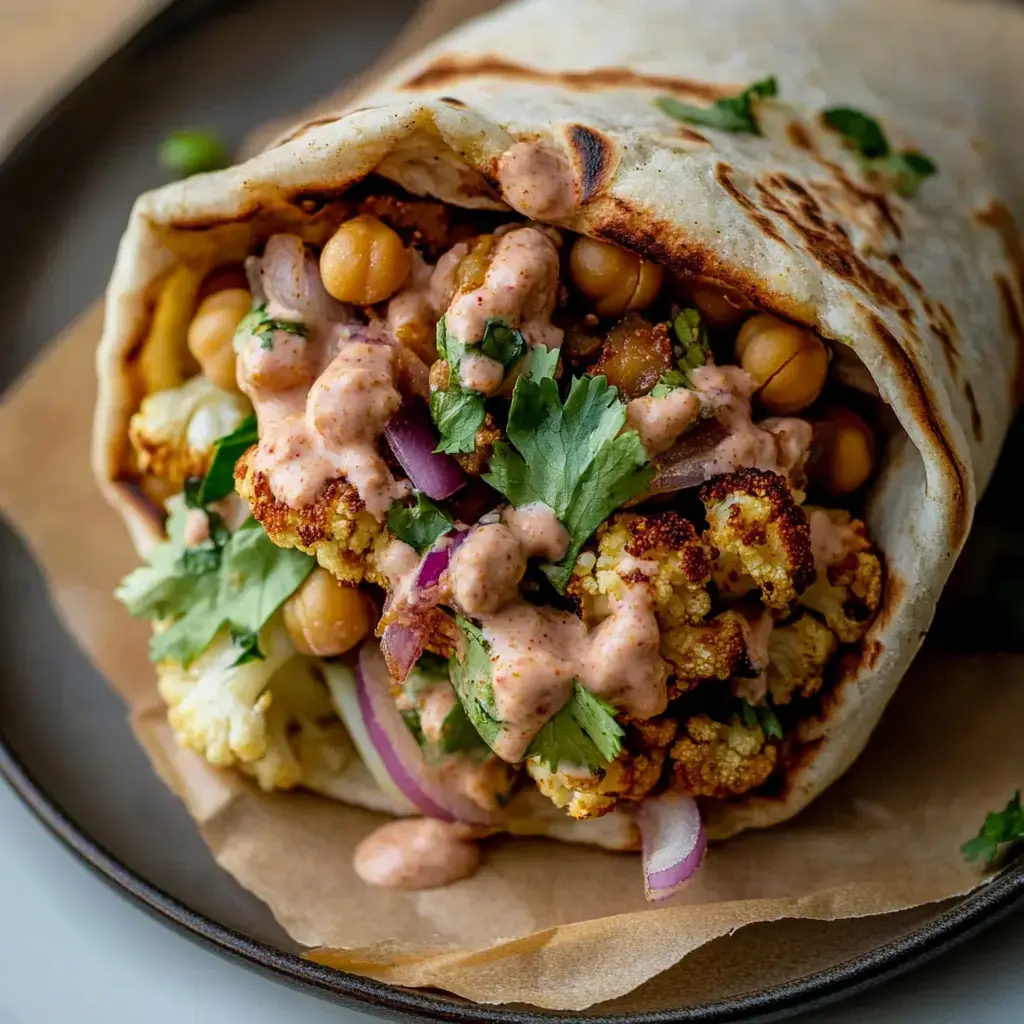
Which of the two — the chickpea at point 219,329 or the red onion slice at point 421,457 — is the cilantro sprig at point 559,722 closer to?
the red onion slice at point 421,457

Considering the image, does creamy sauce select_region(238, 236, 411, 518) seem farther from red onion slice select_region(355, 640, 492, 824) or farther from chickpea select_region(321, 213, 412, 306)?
red onion slice select_region(355, 640, 492, 824)

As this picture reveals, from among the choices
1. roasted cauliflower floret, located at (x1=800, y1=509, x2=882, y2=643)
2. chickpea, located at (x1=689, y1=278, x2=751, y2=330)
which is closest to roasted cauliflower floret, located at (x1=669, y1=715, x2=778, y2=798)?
roasted cauliflower floret, located at (x1=800, y1=509, x2=882, y2=643)

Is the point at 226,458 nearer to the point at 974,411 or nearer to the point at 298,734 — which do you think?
the point at 298,734

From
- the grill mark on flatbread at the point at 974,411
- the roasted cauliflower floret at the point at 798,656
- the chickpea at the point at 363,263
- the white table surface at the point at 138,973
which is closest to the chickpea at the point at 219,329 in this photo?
the chickpea at the point at 363,263

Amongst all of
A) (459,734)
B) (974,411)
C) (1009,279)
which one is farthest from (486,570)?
(1009,279)

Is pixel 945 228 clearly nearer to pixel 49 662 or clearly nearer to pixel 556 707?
pixel 556 707

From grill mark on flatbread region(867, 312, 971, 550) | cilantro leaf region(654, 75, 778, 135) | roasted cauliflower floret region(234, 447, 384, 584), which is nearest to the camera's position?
grill mark on flatbread region(867, 312, 971, 550)
